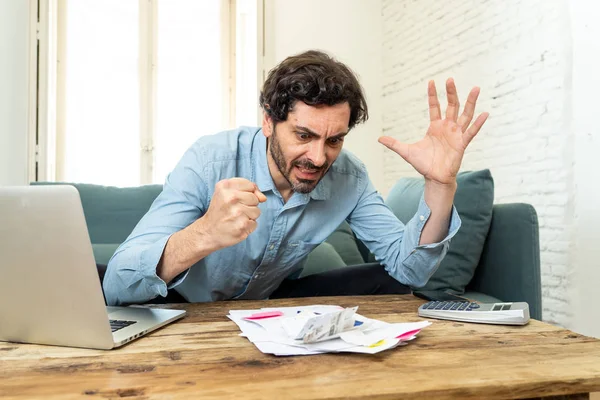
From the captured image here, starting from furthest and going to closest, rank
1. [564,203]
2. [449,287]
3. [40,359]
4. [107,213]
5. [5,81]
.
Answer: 1. [5,81]
2. [564,203]
3. [107,213]
4. [449,287]
5. [40,359]

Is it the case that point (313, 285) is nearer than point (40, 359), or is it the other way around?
point (40, 359)

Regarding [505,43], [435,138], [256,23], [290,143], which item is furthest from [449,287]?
[256,23]

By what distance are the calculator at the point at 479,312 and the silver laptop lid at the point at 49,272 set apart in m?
0.64

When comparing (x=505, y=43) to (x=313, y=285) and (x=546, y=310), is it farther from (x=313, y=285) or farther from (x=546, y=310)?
(x=313, y=285)

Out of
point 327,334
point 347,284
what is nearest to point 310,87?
point 347,284

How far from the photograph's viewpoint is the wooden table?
69 cm

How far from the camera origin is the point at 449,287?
1920mm

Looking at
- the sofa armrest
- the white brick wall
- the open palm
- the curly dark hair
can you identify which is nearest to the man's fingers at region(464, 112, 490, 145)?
the open palm

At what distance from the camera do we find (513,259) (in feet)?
A: 6.00

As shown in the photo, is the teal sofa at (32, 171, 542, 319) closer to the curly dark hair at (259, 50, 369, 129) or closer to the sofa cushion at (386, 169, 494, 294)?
the sofa cushion at (386, 169, 494, 294)

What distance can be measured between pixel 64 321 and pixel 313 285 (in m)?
0.97

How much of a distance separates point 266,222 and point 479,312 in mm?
660

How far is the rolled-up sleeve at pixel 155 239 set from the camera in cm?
118

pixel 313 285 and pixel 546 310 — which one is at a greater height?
pixel 313 285
